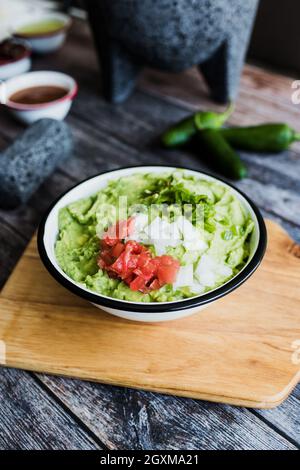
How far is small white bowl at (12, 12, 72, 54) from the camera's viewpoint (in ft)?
8.63

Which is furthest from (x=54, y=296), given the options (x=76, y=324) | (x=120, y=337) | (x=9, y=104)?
(x=9, y=104)

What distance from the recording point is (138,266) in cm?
111

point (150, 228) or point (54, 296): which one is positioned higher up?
point (150, 228)

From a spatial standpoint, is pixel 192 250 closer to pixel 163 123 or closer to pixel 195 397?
pixel 195 397

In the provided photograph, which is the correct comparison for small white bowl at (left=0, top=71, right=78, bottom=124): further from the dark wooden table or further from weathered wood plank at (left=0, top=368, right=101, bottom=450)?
weathered wood plank at (left=0, top=368, right=101, bottom=450)

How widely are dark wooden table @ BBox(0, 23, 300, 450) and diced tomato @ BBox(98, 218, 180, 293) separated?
24 centimetres

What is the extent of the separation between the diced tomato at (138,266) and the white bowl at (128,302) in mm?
53

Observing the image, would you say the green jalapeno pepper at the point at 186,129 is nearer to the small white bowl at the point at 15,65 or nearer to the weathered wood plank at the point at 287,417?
the small white bowl at the point at 15,65

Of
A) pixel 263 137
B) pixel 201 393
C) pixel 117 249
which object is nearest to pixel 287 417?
pixel 201 393

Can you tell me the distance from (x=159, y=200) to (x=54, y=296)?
36 centimetres

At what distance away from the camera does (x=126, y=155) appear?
199 cm

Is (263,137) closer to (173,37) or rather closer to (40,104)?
(173,37)

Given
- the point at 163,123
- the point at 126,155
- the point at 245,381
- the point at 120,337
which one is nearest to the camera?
the point at 245,381

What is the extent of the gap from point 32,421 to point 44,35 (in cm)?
210
